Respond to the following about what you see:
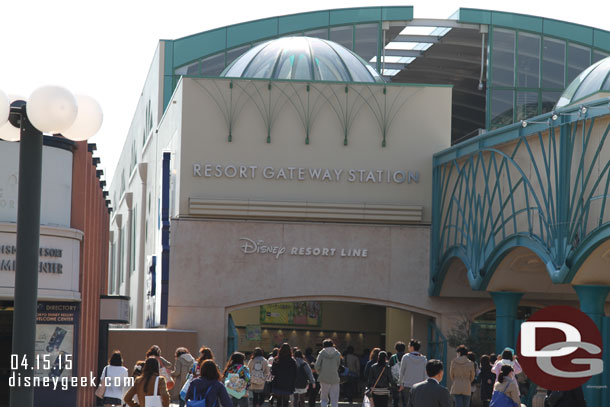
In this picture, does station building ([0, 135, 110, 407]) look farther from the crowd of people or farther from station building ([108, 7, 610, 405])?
station building ([108, 7, 610, 405])

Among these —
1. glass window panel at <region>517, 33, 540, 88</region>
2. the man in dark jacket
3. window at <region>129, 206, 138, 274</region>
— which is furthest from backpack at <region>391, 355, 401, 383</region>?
window at <region>129, 206, 138, 274</region>

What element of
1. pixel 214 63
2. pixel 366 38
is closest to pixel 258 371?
pixel 214 63

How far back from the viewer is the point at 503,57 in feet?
134

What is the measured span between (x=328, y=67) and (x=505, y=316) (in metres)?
10.1

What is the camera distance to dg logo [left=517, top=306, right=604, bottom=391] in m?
7.50

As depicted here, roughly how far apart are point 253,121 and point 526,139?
9.04 m

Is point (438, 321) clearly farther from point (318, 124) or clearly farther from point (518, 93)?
point (518, 93)

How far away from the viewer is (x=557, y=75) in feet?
136

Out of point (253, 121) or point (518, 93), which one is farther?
point (518, 93)

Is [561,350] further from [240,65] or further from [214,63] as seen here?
[214,63]

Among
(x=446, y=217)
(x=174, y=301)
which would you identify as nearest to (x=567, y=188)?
(x=446, y=217)

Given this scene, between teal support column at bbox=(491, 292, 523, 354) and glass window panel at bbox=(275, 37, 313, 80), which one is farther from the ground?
glass window panel at bbox=(275, 37, 313, 80)

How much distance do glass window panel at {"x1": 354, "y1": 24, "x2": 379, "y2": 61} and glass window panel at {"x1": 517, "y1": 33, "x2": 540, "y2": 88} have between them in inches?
224

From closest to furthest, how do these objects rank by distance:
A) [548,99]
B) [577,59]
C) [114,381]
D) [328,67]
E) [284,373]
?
[114,381] < [284,373] < [328,67] < [548,99] < [577,59]
